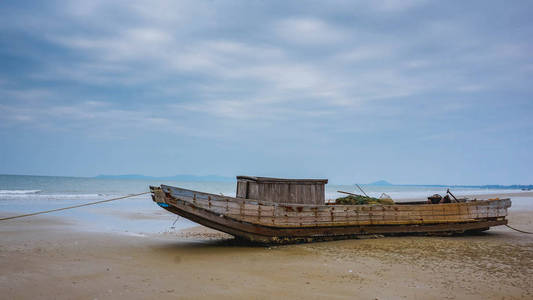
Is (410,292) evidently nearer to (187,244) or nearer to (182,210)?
(182,210)

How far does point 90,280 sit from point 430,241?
9.33 m

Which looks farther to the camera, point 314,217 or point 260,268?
point 314,217

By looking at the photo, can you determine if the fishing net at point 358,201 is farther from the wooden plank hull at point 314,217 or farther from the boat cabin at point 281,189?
the boat cabin at point 281,189

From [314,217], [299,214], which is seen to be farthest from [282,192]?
[314,217]

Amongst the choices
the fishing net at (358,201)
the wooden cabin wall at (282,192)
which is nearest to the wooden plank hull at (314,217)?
the wooden cabin wall at (282,192)

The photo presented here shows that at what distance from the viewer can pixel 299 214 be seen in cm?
1088

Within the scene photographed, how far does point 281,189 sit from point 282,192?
0.09m

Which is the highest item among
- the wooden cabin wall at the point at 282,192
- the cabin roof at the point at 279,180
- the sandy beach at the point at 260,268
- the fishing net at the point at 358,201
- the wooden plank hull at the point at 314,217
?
the cabin roof at the point at 279,180

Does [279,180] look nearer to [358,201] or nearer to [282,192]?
[282,192]

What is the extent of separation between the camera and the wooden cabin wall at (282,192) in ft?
35.6

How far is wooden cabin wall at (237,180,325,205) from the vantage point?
10.8 meters

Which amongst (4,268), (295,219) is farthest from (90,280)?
(295,219)

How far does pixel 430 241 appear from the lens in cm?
1130

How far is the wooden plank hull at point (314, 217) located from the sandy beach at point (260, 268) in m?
0.42
